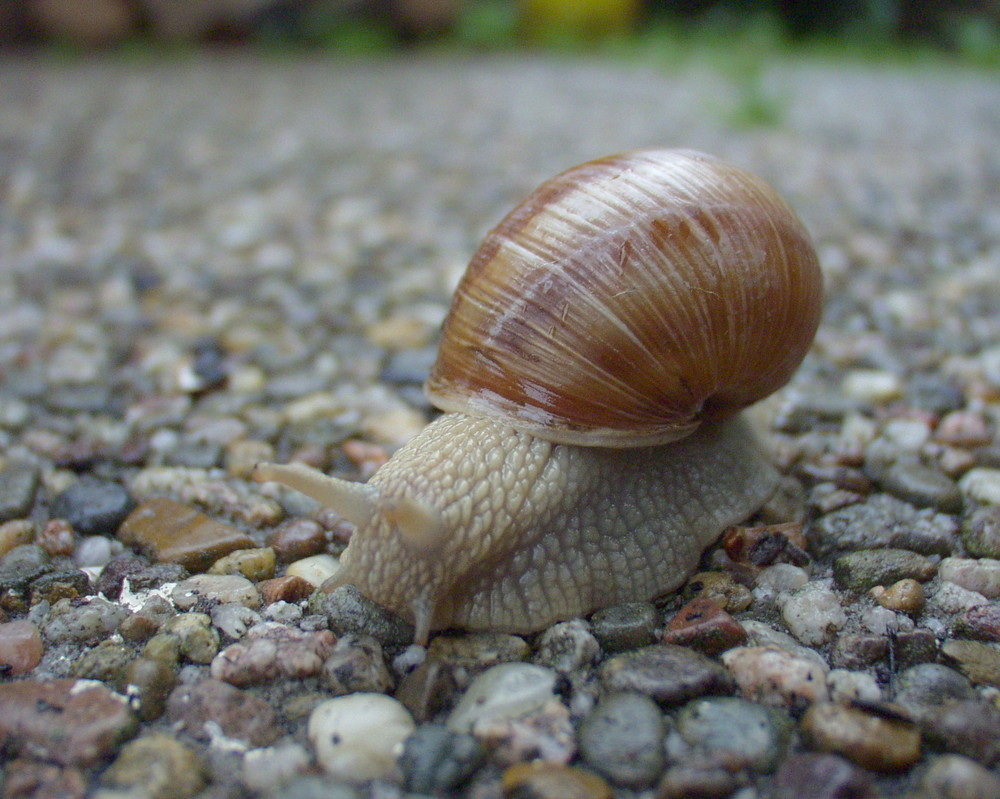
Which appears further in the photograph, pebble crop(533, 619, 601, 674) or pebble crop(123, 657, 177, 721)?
pebble crop(533, 619, 601, 674)

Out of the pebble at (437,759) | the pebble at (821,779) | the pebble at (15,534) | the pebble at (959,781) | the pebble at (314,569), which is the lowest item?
the pebble at (15,534)

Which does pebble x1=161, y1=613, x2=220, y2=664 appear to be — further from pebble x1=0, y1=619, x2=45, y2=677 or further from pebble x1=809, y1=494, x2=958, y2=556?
pebble x1=809, y1=494, x2=958, y2=556

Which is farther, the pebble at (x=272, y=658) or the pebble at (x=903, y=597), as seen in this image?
the pebble at (x=903, y=597)

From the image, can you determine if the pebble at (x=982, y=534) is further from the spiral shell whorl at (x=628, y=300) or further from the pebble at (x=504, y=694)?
the pebble at (x=504, y=694)

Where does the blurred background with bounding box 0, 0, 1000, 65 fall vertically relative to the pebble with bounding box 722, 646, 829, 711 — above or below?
above

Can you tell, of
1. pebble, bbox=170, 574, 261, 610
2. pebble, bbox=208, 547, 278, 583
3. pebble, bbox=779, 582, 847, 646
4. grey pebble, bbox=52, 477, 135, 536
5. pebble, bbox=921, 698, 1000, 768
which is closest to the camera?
pebble, bbox=921, 698, 1000, 768

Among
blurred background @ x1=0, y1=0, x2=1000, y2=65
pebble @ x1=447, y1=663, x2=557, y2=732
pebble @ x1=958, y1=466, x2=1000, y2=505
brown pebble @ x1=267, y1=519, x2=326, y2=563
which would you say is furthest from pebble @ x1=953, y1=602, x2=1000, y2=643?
blurred background @ x1=0, y1=0, x2=1000, y2=65

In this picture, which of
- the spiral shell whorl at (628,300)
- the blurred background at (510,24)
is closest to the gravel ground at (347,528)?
the spiral shell whorl at (628,300)
